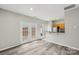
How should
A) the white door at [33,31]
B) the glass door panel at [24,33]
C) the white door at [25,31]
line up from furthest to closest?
the white door at [33,31]
the glass door panel at [24,33]
the white door at [25,31]

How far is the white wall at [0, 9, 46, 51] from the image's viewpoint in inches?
173

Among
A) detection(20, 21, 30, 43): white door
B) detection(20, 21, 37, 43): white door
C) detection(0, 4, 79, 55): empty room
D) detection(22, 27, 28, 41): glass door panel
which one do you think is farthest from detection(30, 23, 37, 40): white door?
detection(0, 4, 79, 55): empty room

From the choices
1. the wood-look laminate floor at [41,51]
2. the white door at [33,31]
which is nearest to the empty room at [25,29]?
the wood-look laminate floor at [41,51]

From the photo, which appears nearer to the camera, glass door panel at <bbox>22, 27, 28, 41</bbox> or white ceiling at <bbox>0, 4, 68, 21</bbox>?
white ceiling at <bbox>0, 4, 68, 21</bbox>

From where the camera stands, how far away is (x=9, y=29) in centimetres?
482

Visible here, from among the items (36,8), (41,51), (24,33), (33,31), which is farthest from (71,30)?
(33,31)

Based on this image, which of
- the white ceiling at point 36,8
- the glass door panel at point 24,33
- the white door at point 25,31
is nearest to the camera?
the white ceiling at point 36,8

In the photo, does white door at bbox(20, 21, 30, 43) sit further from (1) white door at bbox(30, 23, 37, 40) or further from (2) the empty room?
(1) white door at bbox(30, 23, 37, 40)

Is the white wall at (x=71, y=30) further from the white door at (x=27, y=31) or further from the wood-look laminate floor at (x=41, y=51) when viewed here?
the white door at (x=27, y=31)

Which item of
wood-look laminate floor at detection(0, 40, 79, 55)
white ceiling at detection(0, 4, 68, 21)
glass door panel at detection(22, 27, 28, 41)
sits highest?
white ceiling at detection(0, 4, 68, 21)

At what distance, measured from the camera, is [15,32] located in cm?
530

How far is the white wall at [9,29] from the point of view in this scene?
14.4 ft

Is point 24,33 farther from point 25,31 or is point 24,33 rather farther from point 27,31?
point 27,31

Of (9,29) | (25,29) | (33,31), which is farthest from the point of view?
(33,31)
